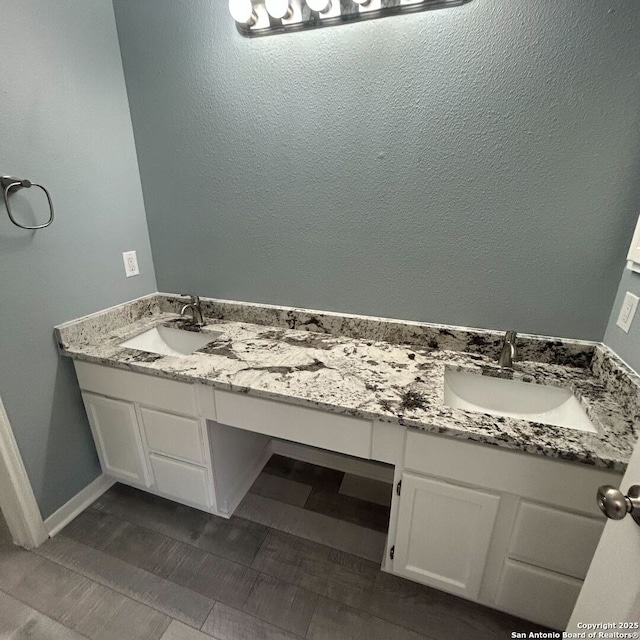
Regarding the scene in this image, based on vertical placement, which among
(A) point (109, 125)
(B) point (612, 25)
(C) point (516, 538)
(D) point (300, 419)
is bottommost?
(C) point (516, 538)

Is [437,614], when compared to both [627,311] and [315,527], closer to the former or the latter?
[315,527]

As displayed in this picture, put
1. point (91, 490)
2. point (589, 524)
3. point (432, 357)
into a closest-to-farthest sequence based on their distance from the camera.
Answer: point (589, 524) → point (432, 357) → point (91, 490)

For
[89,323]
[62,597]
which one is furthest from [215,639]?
[89,323]

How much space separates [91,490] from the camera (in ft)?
5.34

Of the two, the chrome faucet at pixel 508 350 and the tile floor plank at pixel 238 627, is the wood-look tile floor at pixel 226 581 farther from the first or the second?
the chrome faucet at pixel 508 350

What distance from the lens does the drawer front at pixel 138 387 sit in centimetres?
Result: 129

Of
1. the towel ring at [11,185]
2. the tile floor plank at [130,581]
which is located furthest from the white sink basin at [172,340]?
the tile floor plank at [130,581]

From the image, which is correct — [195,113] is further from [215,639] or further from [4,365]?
[215,639]

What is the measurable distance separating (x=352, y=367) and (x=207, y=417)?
23.7 inches

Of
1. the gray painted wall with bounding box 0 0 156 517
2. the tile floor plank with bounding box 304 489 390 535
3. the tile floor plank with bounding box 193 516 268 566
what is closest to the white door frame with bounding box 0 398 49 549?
the gray painted wall with bounding box 0 0 156 517

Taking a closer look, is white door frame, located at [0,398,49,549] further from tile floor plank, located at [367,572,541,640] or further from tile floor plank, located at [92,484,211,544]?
tile floor plank, located at [367,572,541,640]

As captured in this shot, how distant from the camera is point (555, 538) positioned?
0.94m

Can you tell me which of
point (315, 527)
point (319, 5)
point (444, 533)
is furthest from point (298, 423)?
point (319, 5)

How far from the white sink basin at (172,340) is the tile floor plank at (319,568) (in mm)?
956
